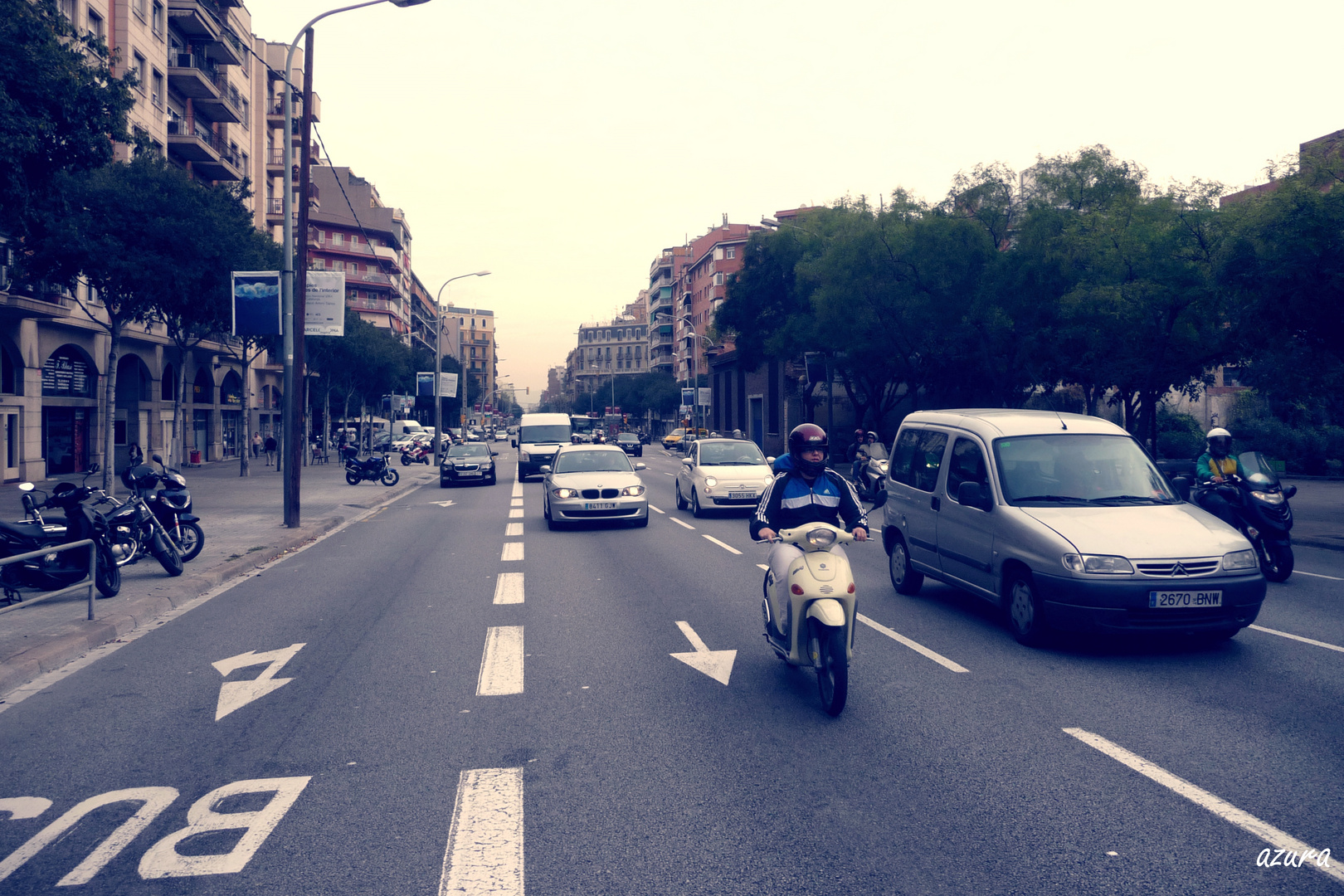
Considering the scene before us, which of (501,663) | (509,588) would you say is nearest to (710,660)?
A: (501,663)

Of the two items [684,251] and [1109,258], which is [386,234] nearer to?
[684,251]

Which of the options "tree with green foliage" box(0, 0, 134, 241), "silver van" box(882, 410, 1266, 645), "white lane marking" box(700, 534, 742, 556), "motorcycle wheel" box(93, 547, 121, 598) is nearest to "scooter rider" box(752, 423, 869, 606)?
"silver van" box(882, 410, 1266, 645)

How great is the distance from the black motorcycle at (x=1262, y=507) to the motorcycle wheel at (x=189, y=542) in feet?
38.0

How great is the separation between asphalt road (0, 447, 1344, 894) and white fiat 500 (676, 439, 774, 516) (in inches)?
378

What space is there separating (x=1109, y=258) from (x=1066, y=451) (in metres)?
15.6

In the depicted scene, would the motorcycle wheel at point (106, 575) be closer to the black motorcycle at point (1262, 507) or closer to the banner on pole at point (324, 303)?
the banner on pole at point (324, 303)

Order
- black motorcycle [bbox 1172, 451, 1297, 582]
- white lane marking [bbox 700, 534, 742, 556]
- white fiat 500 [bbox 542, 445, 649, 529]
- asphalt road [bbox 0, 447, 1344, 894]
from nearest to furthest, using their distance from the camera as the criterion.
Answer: asphalt road [bbox 0, 447, 1344, 894] → black motorcycle [bbox 1172, 451, 1297, 582] → white lane marking [bbox 700, 534, 742, 556] → white fiat 500 [bbox 542, 445, 649, 529]

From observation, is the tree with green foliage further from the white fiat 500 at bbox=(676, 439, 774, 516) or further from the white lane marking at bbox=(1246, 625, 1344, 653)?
the white lane marking at bbox=(1246, 625, 1344, 653)

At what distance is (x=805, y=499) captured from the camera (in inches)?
248

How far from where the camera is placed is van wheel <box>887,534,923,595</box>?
9.76m

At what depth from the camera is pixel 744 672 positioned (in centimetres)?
665

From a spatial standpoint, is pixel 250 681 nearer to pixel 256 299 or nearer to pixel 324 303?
pixel 256 299

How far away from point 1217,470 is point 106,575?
11.5 meters

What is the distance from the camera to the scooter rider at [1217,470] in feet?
33.9
